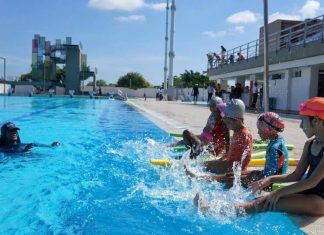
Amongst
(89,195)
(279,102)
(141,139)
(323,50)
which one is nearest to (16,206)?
(89,195)

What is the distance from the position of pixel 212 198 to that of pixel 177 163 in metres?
1.64

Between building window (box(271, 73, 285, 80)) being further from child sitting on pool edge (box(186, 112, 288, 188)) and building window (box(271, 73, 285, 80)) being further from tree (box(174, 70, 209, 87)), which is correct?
tree (box(174, 70, 209, 87))

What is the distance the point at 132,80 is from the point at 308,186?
92960mm

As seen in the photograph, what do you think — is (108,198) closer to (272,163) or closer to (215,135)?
(272,163)

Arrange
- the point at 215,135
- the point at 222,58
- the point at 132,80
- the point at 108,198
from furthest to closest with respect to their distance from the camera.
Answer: the point at 132,80 < the point at 222,58 < the point at 215,135 < the point at 108,198

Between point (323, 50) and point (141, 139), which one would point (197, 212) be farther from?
point (323, 50)

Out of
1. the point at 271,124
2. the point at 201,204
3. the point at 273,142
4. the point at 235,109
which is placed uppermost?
the point at 235,109

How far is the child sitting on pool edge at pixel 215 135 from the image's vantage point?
6.16 m

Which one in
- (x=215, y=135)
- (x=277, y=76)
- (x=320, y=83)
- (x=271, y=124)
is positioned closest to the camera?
(x=271, y=124)

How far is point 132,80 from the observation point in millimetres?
95375

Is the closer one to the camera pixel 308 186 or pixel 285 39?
pixel 308 186

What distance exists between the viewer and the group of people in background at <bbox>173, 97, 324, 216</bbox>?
10.8 feet

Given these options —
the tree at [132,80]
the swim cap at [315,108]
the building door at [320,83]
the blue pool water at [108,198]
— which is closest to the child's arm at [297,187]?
the blue pool water at [108,198]

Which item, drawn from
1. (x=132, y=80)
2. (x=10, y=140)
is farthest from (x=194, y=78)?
(x=10, y=140)
